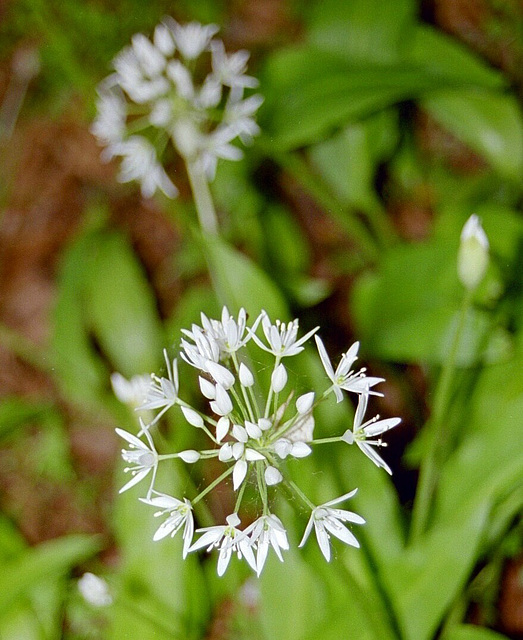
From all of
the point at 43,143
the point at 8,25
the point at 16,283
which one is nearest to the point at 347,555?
the point at 16,283

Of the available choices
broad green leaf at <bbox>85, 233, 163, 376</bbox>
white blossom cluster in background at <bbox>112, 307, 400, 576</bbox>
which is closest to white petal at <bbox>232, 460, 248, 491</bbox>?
white blossom cluster in background at <bbox>112, 307, 400, 576</bbox>

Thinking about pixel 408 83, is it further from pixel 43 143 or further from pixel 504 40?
pixel 43 143

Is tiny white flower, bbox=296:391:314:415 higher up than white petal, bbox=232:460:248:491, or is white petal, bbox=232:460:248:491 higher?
tiny white flower, bbox=296:391:314:415

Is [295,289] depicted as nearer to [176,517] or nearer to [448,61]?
[448,61]

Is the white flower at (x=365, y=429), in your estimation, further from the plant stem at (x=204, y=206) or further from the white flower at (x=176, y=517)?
the plant stem at (x=204, y=206)

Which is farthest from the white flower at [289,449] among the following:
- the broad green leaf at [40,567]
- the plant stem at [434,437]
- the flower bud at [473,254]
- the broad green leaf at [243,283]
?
the broad green leaf at [40,567]

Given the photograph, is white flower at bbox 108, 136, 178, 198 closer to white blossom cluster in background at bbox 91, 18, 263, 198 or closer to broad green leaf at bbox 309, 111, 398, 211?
white blossom cluster in background at bbox 91, 18, 263, 198
